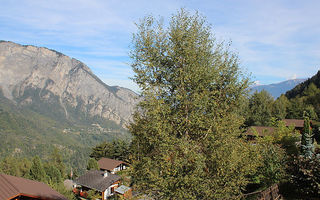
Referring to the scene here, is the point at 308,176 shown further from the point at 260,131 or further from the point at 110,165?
the point at 110,165

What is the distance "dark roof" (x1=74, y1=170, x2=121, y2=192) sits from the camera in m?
43.2

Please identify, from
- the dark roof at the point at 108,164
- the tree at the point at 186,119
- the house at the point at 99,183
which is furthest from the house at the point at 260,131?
the dark roof at the point at 108,164

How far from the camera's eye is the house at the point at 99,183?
140ft

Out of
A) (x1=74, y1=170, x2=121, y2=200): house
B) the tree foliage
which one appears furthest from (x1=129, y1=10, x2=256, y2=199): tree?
the tree foliage

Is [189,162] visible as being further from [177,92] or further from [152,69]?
[152,69]

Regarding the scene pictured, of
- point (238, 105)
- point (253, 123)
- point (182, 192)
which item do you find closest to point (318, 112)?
point (253, 123)

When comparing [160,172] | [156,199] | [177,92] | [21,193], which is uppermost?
[177,92]

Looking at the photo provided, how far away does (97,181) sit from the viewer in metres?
45.4

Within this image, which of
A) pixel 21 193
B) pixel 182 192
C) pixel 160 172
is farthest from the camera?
pixel 21 193

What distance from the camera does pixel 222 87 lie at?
33.5 feet

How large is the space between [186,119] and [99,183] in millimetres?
41988

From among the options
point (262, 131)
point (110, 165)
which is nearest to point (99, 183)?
point (110, 165)

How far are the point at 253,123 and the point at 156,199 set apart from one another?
6088 cm

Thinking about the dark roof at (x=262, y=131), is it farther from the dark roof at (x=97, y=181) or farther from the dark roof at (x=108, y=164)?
the dark roof at (x=108, y=164)
